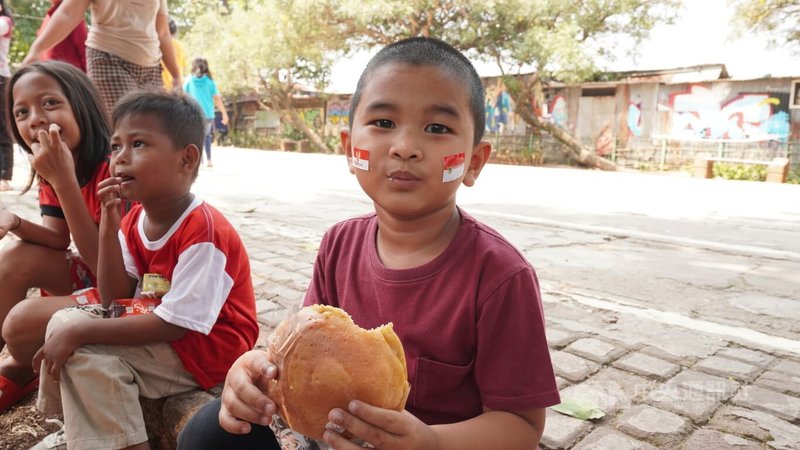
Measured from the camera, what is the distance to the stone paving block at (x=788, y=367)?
2.32 metres

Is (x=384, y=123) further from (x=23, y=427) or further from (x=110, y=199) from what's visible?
(x=23, y=427)

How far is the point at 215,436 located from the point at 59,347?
603mm

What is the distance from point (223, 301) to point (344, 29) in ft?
64.6

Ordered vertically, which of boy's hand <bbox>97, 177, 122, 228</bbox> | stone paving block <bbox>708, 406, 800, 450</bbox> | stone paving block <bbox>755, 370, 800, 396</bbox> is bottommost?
stone paving block <bbox>708, 406, 800, 450</bbox>

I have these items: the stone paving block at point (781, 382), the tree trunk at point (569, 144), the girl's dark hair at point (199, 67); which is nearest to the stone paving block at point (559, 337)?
the stone paving block at point (781, 382)

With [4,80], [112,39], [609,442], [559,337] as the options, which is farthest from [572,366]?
[4,80]

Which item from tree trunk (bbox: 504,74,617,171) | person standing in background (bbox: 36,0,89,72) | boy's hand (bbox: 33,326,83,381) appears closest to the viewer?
boy's hand (bbox: 33,326,83,381)

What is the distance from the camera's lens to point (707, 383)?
220cm

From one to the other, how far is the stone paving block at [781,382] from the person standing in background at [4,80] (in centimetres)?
614

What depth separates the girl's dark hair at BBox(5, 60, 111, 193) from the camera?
239 centimetres

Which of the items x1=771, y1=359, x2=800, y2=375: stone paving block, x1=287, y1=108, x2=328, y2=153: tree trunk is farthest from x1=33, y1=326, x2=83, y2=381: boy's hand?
x1=287, y1=108, x2=328, y2=153: tree trunk

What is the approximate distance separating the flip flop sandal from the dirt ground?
26 millimetres

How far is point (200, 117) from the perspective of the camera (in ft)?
7.37

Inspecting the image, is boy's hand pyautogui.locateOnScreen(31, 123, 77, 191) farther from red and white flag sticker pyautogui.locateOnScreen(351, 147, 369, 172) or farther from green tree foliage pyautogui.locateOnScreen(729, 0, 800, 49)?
green tree foliage pyautogui.locateOnScreen(729, 0, 800, 49)
